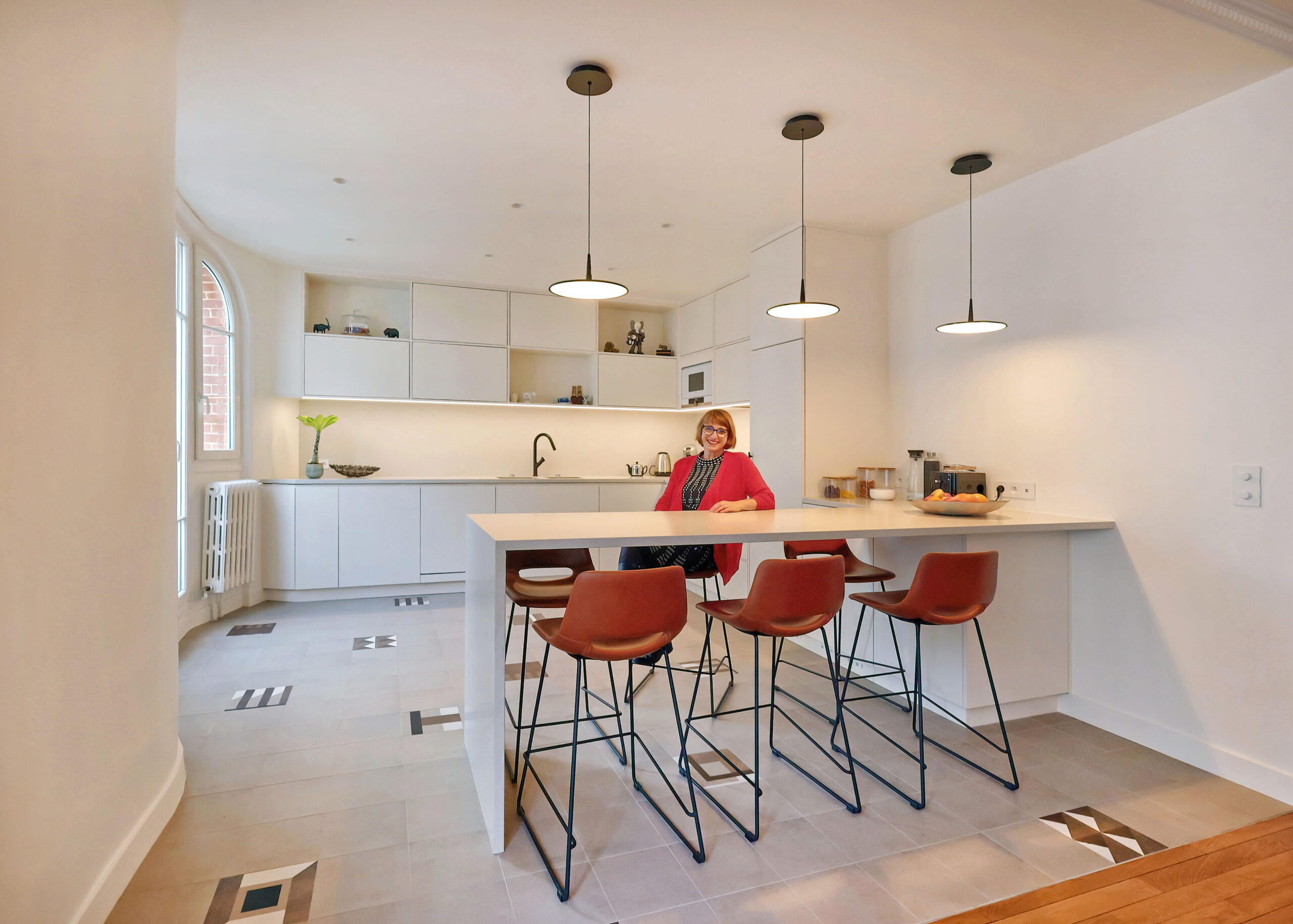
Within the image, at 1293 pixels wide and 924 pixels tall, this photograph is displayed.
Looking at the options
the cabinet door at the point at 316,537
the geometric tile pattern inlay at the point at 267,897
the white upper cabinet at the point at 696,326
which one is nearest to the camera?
the geometric tile pattern inlay at the point at 267,897

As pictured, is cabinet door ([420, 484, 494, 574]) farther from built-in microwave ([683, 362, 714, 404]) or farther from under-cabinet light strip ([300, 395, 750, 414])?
built-in microwave ([683, 362, 714, 404])

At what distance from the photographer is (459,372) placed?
5.41m

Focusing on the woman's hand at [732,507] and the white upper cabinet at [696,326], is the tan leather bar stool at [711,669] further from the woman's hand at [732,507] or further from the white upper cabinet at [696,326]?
the white upper cabinet at [696,326]

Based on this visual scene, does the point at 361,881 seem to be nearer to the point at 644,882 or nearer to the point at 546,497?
the point at 644,882

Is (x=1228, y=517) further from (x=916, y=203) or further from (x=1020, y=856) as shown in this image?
(x=916, y=203)

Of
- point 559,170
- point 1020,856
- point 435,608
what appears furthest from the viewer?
point 435,608

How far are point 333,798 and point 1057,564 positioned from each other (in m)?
3.04

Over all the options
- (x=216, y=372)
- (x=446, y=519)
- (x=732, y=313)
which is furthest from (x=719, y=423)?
(x=216, y=372)

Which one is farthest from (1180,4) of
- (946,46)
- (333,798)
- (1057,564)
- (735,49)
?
(333,798)

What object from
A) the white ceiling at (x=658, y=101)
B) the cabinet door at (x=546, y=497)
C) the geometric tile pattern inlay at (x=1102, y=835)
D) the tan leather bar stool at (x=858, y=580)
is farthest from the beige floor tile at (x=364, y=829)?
the cabinet door at (x=546, y=497)

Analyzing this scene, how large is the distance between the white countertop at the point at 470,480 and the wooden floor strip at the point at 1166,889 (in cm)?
423

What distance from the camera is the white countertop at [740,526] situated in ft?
6.67

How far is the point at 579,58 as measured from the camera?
2.31 m

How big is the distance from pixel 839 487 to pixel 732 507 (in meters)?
1.46
